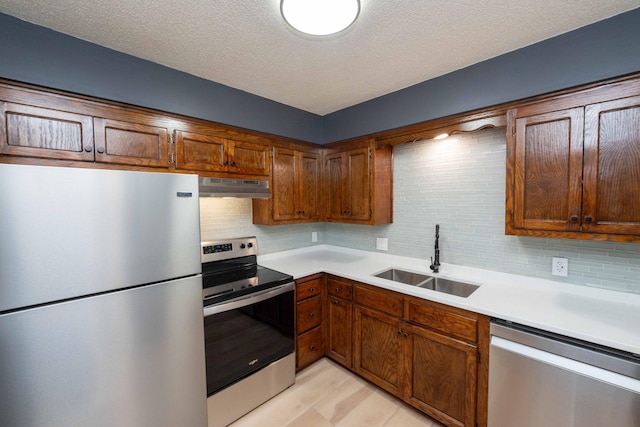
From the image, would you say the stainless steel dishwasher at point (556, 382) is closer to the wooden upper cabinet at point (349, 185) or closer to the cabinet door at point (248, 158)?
the wooden upper cabinet at point (349, 185)

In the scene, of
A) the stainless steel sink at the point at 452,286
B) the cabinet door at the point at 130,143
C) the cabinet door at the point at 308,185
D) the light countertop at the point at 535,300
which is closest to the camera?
the light countertop at the point at 535,300

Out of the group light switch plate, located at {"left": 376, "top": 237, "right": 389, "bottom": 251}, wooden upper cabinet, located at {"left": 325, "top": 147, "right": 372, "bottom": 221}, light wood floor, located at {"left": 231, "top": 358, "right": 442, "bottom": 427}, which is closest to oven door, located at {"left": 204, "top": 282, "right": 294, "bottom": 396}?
light wood floor, located at {"left": 231, "top": 358, "right": 442, "bottom": 427}

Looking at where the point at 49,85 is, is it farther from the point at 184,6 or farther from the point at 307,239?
the point at 307,239

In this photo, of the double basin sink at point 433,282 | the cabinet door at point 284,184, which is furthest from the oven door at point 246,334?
the double basin sink at point 433,282

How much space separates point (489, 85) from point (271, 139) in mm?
1738

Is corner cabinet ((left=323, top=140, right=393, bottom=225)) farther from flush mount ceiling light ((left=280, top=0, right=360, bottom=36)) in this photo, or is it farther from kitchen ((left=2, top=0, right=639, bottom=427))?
flush mount ceiling light ((left=280, top=0, right=360, bottom=36))

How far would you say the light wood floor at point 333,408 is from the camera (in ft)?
6.03

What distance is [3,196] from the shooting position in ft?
3.34

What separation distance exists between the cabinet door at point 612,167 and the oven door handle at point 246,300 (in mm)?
1944

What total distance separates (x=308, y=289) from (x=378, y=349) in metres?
0.73

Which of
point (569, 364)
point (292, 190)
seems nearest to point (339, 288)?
point (292, 190)

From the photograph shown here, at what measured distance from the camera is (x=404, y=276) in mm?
2430

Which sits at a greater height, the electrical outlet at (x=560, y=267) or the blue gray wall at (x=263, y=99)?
the blue gray wall at (x=263, y=99)

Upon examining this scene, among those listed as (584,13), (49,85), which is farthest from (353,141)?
(49,85)
